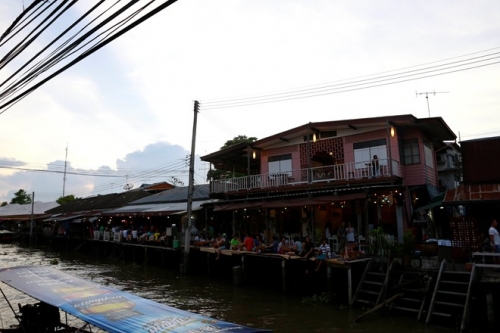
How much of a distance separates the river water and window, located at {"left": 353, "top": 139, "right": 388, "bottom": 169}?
8387 mm

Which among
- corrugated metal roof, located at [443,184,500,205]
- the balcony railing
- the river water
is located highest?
the balcony railing

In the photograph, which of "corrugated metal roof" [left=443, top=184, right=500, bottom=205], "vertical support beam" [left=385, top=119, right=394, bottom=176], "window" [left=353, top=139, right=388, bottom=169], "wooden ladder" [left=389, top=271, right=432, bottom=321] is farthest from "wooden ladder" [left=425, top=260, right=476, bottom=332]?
"window" [left=353, top=139, right=388, bottom=169]

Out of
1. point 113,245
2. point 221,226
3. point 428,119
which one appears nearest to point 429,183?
point 428,119

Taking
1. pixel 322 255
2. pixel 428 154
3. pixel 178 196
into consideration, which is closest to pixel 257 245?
pixel 322 255

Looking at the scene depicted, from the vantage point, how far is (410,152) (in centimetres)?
1936

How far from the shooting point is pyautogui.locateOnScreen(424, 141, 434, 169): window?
776 inches

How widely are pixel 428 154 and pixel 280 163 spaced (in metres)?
8.50

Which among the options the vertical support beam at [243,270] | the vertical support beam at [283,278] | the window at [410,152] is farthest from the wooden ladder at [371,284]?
the window at [410,152]

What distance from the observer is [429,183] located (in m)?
19.4

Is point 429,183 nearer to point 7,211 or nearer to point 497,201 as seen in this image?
point 497,201

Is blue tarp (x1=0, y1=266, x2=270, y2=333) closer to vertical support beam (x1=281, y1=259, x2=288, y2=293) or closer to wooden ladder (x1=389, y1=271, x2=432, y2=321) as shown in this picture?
wooden ladder (x1=389, y1=271, x2=432, y2=321)

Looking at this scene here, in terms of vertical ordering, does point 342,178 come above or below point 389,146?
below

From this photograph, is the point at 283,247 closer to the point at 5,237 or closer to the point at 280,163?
the point at 280,163

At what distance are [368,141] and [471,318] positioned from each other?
35.7ft
